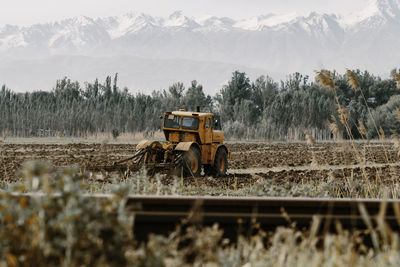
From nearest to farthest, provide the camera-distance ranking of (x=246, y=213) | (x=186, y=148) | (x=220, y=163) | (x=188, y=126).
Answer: (x=246, y=213) < (x=186, y=148) < (x=188, y=126) < (x=220, y=163)

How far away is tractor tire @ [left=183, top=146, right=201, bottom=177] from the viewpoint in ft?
47.5

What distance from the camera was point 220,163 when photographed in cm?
1667

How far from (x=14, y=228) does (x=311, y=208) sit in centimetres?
285

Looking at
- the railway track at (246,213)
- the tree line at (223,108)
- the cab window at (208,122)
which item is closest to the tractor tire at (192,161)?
the cab window at (208,122)

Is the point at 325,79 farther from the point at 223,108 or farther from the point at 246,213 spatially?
the point at 223,108

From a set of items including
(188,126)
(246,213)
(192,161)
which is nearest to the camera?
(246,213)

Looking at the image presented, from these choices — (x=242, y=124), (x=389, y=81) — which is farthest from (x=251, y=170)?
A: (x=389, y=81)

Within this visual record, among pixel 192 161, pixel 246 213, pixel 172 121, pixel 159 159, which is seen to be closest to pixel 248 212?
pixel 246 213

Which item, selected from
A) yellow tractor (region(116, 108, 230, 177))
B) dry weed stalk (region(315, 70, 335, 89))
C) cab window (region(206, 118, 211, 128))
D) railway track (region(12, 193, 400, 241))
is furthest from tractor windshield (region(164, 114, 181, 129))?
railway track (region(12, 193, 400, 241))

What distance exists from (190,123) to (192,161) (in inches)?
45.7

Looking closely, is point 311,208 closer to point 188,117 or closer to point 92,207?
point 92,207

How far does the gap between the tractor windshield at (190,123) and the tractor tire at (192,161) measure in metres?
0.65

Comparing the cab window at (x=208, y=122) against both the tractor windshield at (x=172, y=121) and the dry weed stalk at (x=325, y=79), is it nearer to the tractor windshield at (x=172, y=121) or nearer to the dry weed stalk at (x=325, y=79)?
the tractor windshield at (x=172, y=121)

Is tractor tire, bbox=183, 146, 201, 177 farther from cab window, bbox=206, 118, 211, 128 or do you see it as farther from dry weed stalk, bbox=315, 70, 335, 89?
dry weed stalk, bbox=315, 70, 335, 89
